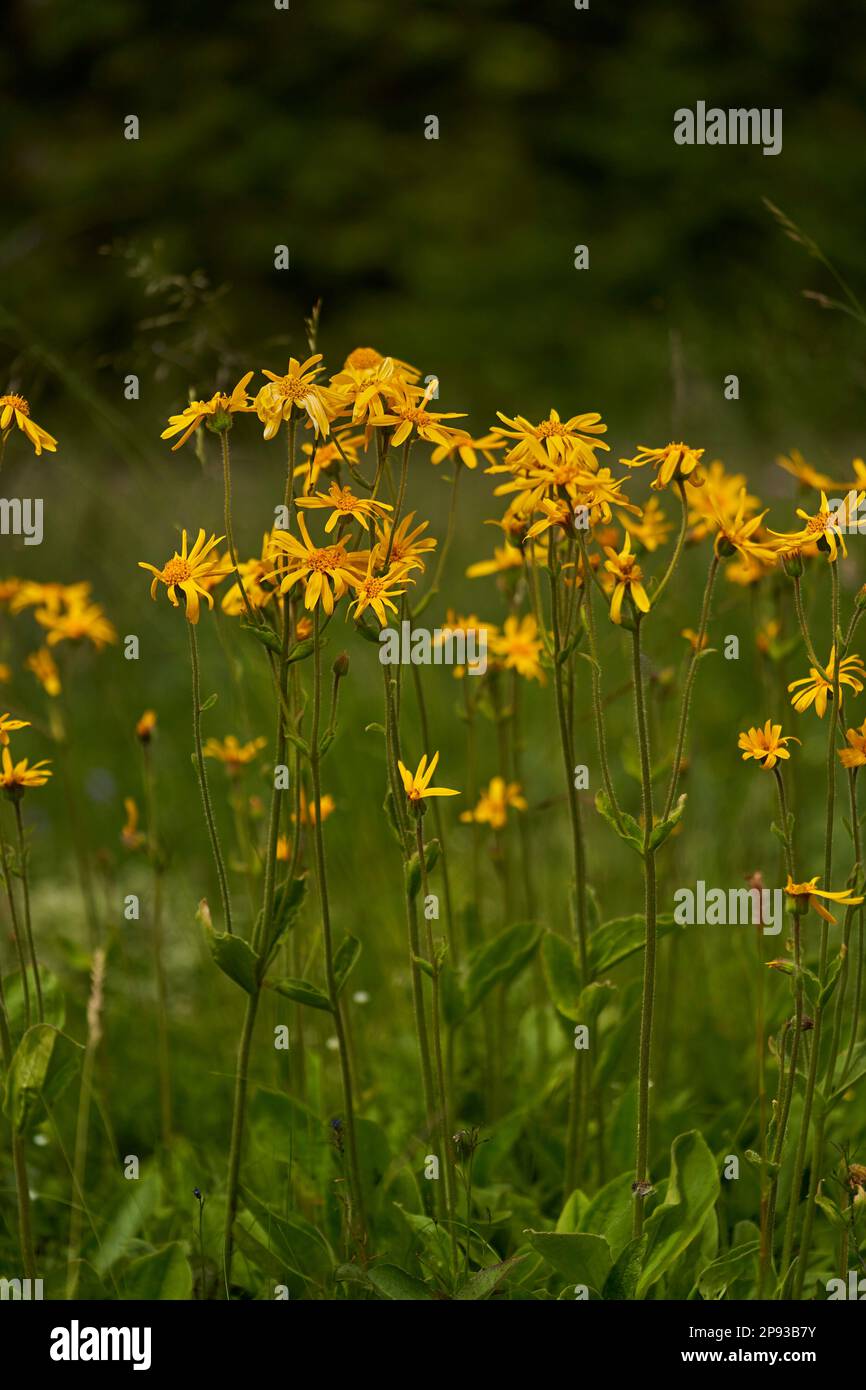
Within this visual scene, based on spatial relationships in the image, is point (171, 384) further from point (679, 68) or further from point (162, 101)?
point (679, 68)

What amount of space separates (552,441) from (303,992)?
0.68 m

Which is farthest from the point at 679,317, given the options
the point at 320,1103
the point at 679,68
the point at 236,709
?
the point at 320,1103

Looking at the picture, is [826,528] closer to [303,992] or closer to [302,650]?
[302,650]

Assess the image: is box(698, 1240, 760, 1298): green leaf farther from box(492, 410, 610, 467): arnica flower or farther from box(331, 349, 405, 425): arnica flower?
box(331, 349, 405, 425): arnica flower

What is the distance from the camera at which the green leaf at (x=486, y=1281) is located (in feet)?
5.02

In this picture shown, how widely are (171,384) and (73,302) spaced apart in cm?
288

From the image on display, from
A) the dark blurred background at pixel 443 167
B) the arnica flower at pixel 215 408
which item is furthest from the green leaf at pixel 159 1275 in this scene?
the dark blurred background at pixel 443 167

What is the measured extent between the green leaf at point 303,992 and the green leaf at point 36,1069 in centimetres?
26

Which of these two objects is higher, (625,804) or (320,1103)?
(625,804)

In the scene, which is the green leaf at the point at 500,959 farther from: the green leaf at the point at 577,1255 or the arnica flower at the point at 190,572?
the arnica flower at the point at 190,572

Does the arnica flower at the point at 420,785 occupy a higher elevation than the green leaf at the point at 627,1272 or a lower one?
higher

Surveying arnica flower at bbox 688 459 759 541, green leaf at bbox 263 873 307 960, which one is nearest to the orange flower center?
green leaf at bbox 263 873 307 960

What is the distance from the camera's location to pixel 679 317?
661cm
